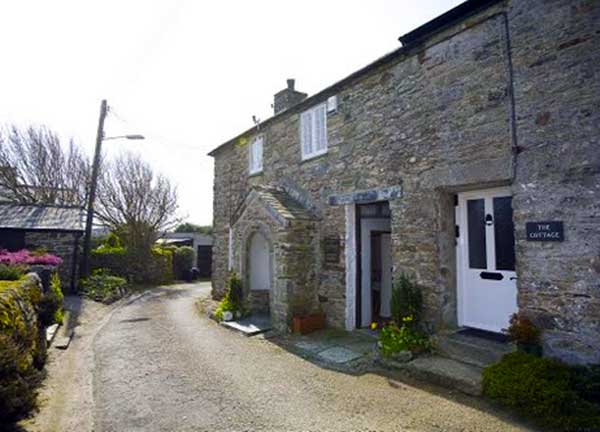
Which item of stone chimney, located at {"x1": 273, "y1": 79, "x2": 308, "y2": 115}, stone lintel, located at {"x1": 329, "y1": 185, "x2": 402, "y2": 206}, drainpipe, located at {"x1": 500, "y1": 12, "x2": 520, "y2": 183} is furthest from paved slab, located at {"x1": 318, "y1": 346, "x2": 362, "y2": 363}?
→ stone chimney, located at {"x1": 273, "y1": 79, "x2": 308, "y2": 115}

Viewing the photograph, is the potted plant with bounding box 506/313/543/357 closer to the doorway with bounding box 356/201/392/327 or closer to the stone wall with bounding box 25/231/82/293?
the doorway with bounding box 356/201/392/327

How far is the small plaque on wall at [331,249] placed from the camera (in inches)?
337

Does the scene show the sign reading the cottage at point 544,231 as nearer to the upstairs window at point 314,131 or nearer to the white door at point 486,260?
the white door at point 486,260

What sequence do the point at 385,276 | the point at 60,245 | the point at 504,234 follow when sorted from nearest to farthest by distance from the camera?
the point at 504,234, the point at 385,276, the point at 60,245

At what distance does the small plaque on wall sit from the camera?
8.56m

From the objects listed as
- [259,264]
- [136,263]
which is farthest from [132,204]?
[259,264]

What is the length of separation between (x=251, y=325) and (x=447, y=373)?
5100 mm

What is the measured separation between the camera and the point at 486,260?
6.30 metres

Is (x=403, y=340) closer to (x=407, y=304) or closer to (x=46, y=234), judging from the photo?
(x=407, y=304)

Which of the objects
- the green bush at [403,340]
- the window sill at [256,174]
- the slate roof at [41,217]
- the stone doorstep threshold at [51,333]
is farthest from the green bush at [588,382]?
the slate roof at [41,217]

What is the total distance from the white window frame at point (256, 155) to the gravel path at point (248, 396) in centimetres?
615

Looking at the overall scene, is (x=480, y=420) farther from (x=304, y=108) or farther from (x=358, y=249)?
(x=304, y=108)

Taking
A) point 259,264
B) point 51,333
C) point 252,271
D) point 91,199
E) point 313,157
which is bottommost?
point 51,333

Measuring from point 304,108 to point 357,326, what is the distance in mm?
5934
